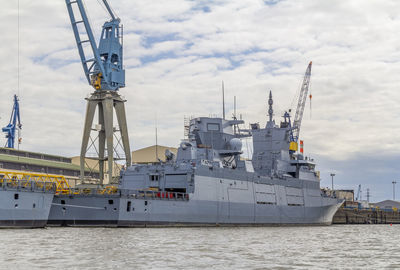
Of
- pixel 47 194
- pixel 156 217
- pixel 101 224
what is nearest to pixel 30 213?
pixel 47 194

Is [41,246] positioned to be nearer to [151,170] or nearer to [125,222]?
[125,222]

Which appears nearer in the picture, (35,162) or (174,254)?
(174,254)

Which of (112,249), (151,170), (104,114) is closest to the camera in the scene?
(112,249)

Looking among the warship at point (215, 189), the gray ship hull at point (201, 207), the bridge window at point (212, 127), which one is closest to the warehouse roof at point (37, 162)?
the warship at point (215, 189)

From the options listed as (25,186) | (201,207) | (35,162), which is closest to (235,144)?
(201,207)

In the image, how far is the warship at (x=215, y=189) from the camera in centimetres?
4344

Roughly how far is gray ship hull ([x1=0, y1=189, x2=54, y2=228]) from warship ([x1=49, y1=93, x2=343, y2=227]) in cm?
292

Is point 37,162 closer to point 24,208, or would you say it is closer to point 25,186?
point 25,186

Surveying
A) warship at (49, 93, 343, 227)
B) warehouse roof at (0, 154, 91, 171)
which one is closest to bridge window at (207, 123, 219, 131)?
warship at (49, 93, 343, 227)

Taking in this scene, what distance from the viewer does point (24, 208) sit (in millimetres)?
38812

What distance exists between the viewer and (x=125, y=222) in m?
43.2

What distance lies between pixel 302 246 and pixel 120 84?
44.5m

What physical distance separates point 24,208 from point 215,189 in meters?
17.8

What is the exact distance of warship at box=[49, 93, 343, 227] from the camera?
1710 inches
